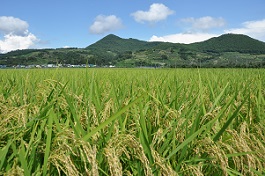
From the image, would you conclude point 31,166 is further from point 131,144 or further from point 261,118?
point 261,118

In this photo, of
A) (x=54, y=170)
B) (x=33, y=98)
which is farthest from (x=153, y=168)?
(x=33, y=98)

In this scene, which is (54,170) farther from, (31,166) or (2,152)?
(2,152)

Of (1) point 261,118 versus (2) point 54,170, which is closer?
(2) point 54,170

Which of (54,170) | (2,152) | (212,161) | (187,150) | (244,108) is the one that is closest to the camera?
(2,152)

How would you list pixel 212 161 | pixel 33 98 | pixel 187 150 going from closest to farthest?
1. pixel 212 161
2. pixel 187 150
3. pixel 33 98

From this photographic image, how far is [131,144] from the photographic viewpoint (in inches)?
52.8

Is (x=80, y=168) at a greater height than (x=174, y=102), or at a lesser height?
lesser

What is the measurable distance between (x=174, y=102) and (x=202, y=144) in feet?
3.44

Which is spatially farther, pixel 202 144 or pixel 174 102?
pixel 174 102

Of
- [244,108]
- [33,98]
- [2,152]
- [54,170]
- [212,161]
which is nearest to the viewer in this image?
[2,152]

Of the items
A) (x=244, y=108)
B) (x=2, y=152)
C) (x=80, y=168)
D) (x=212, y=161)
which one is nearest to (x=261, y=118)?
(x=244, y=108)

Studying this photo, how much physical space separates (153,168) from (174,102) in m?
1.21

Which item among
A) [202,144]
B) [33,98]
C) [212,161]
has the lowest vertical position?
[212,161]

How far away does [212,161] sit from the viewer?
4.96 feet
